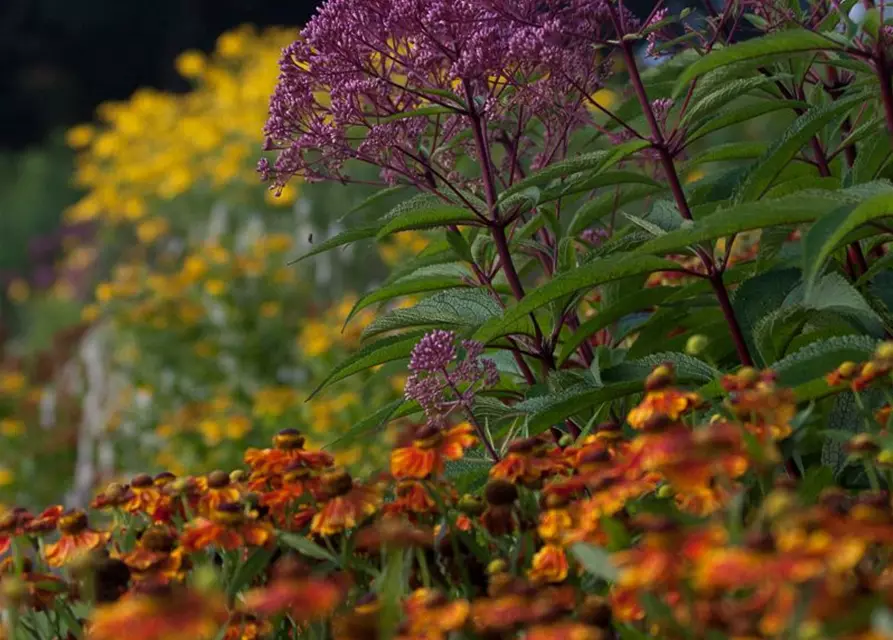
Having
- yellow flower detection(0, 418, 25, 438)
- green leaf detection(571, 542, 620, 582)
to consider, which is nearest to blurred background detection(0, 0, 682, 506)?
yellow flower detection(0, 418, 25, 438)

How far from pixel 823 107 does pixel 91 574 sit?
2.91 feet

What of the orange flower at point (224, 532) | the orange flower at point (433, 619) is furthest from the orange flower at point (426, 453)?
the orange flower at point (433, 619)

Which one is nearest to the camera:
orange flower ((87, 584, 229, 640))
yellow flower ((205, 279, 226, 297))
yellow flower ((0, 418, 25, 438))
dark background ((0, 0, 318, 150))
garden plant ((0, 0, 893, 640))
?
orange flower ((87, 584, 229, 640))

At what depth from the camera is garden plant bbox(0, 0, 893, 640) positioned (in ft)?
2.66

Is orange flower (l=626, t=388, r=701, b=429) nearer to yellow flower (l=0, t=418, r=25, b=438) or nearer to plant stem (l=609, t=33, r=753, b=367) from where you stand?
plant stem (l=609, t=33, r=753, b=367)

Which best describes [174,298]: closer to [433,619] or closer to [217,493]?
[217,493]

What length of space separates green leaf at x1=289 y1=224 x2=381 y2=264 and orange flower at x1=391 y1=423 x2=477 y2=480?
379 millimetres

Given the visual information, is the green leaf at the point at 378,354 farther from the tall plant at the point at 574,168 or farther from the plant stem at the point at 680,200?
the plant stem at the point at 680,200

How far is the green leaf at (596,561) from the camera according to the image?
84 centimetres

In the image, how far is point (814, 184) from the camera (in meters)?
1.56

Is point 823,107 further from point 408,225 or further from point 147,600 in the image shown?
point 147,600

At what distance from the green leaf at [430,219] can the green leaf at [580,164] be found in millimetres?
48

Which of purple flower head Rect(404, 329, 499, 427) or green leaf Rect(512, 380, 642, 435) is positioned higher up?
purple flower head Rect(404, 329, 499, 427)

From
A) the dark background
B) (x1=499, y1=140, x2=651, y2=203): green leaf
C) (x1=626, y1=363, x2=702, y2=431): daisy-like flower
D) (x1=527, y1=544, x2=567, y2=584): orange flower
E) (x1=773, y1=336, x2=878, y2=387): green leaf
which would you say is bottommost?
(x1=527, y1=544, x2=567, y2=584): orange flower
